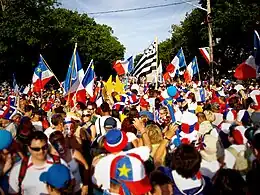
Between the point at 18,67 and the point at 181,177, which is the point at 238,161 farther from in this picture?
the point at 18,67

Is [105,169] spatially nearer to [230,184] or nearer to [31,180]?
[31,180]

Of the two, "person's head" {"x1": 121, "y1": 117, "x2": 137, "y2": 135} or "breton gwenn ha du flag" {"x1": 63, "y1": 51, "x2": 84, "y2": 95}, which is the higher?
"breton gwenn ha du flag" {"x1": 63, "y1": 51, "x2": 84, "y2": 95}

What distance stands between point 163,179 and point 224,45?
37.4 meters

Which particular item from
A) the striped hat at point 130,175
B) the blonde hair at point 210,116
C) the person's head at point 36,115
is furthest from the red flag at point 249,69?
the striped hat at point 130,175

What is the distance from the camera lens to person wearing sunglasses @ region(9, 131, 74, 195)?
13.5 feet

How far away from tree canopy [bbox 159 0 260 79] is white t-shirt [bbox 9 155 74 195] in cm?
2388

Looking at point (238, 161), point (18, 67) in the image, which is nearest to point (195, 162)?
point (238, 161)

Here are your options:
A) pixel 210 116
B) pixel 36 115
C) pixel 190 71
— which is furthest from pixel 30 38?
pixel 210 116

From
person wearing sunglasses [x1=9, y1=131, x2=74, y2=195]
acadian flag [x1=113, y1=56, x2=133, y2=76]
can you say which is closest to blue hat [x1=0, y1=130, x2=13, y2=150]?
person wearing sunglasses [x1=9, y1=131, x2=74, y2=195]

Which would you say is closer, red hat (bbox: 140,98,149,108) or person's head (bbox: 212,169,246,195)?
person's head (bbox: 212,169,246,195)

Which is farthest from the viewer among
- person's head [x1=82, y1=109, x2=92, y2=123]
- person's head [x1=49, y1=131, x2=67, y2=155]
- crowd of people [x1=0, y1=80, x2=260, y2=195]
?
person's head [x1=82, y1=109, x2=92, y2=123]

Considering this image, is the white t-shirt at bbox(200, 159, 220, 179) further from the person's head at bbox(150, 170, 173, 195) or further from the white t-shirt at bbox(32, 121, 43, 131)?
the white t-shirt at bbox(32, 121, 43, 131)

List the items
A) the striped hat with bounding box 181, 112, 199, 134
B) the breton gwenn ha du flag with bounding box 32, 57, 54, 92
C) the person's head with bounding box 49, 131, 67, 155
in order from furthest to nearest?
1. the breton gwenn ha du flag with bounding box 32, 57, 54, 92
2. the striped hat with bounding box 181, 112, 199, 134
3. the person's head with bounding box 49, 131, 67, 155

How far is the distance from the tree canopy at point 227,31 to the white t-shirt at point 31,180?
23.9m
